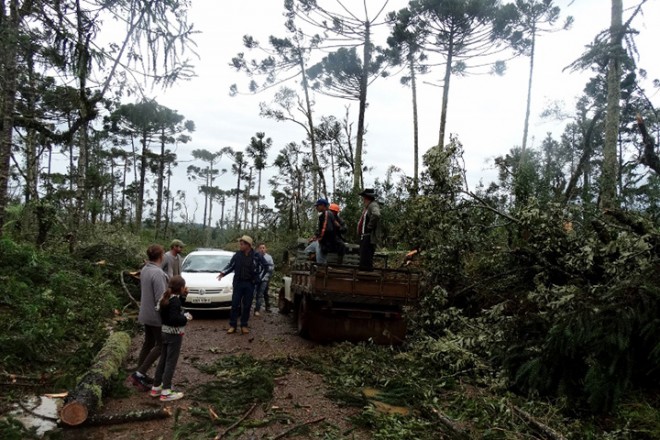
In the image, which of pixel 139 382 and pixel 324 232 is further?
pixel 324 232

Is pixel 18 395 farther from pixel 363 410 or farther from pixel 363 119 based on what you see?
pixel 363 119

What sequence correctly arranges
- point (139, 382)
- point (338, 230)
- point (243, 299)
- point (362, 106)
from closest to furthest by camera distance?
point (139, 382), point (338, 230), point (243, 299), point (362, 106)

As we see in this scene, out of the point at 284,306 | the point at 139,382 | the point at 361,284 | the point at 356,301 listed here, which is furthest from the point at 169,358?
the point at 284,306

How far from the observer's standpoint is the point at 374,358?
6930 millimetres

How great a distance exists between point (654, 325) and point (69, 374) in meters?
6.31

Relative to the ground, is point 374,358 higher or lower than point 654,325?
lower

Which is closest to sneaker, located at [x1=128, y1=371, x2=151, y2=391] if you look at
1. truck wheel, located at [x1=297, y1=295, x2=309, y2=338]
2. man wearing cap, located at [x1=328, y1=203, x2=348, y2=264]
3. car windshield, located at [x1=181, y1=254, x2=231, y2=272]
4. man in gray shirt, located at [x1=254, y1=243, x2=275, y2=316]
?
truck wheel, located at [x1=297, y1=295, x2=309, y2=338]

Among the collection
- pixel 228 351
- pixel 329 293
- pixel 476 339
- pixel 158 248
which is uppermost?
pixel 158 248

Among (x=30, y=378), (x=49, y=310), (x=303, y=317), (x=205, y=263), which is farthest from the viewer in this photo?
(x=205, y=263)

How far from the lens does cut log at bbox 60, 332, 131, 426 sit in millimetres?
4266

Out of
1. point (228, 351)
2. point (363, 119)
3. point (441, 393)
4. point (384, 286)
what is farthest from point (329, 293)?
point (363, 119)

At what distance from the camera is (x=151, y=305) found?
210 inches

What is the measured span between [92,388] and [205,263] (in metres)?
7.22

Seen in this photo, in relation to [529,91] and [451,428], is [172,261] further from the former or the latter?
[529,91]
